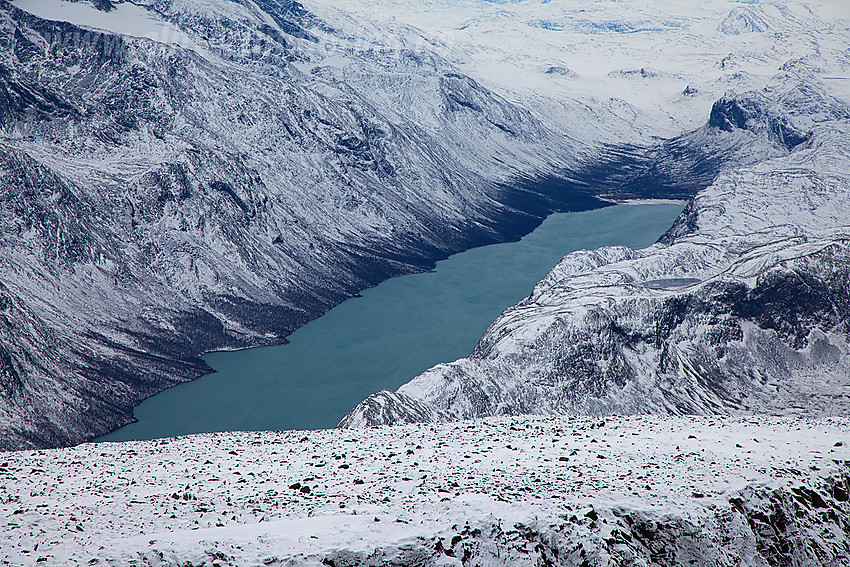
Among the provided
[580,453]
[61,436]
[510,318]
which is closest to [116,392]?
[61,436]

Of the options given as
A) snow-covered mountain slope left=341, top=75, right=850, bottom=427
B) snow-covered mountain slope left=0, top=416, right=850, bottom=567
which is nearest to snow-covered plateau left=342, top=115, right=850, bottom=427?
snow-covered mountain slope left=341, top=75, right=850, bottom=427

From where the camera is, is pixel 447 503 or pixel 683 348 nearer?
pixel 447 503

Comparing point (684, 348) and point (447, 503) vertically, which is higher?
point (447, 503)

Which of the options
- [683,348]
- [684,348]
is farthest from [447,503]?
[684,348]

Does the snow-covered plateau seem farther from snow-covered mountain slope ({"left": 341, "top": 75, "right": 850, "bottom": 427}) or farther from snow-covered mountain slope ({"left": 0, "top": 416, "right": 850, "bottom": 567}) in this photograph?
snow-covered mountain slope ({"left": 0, "top": 416, "right": 850, "bottom": 567})

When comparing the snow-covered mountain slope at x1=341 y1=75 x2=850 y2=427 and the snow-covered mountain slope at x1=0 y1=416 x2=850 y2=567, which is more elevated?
the snow-covered mountain slope at x1=0 y1=416 x2=850 y2=567

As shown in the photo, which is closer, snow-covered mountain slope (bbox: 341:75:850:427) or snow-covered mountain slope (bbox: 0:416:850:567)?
snow-covered mountain slope (bbox: 0:416:850:567)

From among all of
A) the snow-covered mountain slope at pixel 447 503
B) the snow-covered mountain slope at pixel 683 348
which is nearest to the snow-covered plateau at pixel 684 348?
the snow-covered mountain slope at pixel 683 348

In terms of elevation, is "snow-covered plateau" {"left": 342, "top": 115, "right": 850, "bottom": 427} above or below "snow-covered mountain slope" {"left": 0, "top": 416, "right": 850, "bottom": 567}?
below

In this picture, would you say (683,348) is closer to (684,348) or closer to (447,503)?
(684,348)
